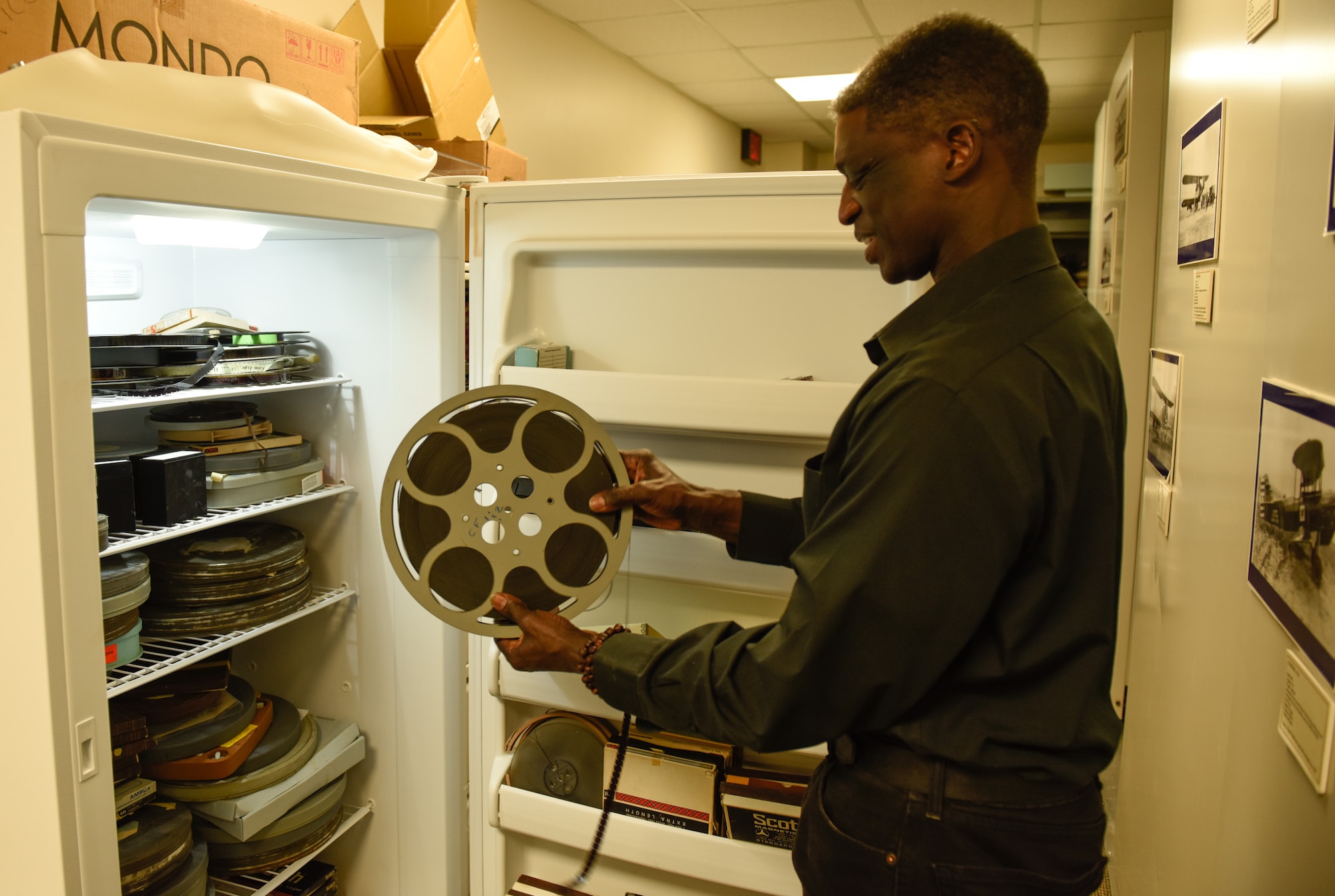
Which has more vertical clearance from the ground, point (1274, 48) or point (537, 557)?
point (1274, 48)

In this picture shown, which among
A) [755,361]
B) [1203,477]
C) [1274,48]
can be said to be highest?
[1274,48]

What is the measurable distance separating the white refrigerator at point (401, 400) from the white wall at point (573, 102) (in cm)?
265

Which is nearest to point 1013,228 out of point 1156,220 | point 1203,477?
point 1203,477

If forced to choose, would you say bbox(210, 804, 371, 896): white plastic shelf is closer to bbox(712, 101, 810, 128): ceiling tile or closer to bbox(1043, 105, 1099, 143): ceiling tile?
bbox(712, 101, 810, 128): ceiling tile

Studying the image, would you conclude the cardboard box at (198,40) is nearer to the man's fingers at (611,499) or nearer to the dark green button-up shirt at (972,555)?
the man's fingers at (611,499)

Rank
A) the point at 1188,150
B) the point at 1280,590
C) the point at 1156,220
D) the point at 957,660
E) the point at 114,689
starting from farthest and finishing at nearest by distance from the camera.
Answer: the point at 1156,220, the point at 1188,150, the point at 114,689, the point at 1280,590, the point at 957,660

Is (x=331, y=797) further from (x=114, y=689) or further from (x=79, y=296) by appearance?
(x=79, y=296)

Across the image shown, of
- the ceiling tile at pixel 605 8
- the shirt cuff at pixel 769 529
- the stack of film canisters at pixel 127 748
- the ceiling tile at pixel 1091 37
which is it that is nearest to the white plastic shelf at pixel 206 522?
the stack of film canisters at pixel 127 748

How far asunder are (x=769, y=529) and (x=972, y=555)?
2.00 feet

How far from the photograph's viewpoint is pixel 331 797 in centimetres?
198

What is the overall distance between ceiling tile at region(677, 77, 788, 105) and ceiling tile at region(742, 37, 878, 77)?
342 millimetres

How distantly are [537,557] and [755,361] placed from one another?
0.56 m

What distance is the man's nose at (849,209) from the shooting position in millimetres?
1212

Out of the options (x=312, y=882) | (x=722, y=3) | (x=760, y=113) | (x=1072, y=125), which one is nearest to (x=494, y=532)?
(x=312, y=882)
